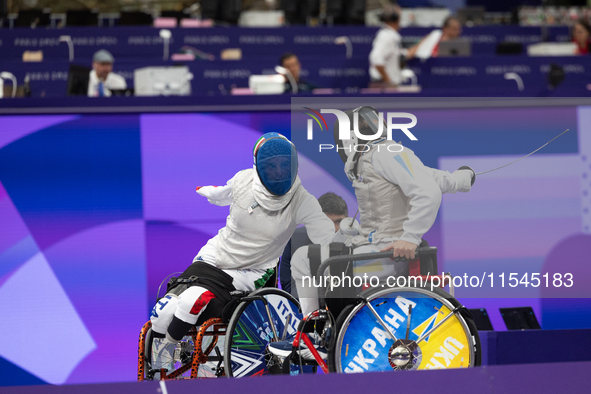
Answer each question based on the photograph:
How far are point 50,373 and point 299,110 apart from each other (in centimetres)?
165

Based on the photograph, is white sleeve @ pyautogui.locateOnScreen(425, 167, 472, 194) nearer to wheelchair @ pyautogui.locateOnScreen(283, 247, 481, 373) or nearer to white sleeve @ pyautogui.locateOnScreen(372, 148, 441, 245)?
white sleeve @ pyautogui.locateOnScreen(372, 148, 441, 245)

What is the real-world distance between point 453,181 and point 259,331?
2.97 ft

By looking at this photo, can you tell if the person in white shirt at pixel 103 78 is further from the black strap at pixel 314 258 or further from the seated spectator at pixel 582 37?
the seated spectator at pixel 582 37

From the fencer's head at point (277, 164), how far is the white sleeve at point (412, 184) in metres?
0.32

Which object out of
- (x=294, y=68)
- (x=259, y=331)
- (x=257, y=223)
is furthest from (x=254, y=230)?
(x=294, y=68)

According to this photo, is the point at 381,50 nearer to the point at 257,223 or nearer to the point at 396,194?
the point at 257,223

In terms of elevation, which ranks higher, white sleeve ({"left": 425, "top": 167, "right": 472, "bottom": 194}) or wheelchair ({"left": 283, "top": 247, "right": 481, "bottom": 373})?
white sleeve ({"left": 425, "top": 167, "right": 472, "bottom": 194})

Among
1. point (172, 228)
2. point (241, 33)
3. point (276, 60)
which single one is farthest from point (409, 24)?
point (172, 228)

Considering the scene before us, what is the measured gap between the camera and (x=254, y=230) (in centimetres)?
228

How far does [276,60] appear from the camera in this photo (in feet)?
19.2

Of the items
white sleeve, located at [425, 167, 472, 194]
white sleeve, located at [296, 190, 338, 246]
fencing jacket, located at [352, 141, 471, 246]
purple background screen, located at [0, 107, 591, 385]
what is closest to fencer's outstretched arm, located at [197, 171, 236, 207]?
purple background screen, located at [0, 107, 591, 385]

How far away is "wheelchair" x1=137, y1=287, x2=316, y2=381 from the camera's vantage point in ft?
7.14

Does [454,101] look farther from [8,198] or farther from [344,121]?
[8,198]

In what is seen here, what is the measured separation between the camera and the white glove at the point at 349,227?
6.68 ft
